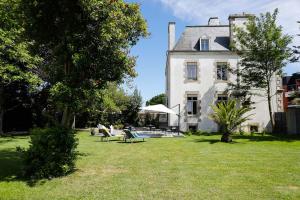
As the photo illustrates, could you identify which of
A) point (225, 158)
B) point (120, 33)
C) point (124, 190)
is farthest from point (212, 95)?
point (124, 190)

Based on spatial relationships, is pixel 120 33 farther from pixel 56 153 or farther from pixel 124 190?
pixel 124 190

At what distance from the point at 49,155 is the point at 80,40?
12.0ft

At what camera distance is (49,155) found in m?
9.26

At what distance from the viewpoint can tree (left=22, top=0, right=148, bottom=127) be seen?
32.2 ft

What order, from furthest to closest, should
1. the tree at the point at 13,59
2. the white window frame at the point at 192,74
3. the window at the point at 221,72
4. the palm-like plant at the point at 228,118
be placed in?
the window at the point at 221,72 → the white window frame at the point at 192,74 → the palm-like plant at the point at 228,118 → the tree at the point at 13,59

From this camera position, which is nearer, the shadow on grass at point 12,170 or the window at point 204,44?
the shadow on grass at point 12,170

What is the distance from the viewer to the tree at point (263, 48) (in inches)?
1045

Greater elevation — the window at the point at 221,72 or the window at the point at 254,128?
the window at the point at 221,72

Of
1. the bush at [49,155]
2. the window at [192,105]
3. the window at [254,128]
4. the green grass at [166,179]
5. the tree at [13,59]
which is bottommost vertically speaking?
the green grass at [166,179]

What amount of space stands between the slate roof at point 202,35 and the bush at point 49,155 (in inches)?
980

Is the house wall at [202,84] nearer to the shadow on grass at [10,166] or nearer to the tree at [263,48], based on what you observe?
the tree at [263,48]

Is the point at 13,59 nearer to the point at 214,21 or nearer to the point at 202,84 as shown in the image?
the point at 202,84

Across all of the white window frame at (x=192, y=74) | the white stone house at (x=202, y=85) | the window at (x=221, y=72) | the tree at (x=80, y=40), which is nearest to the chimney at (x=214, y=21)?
the white stone house at (x=202, y=85)

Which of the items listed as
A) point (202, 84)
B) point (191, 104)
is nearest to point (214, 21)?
point (202, 84)
